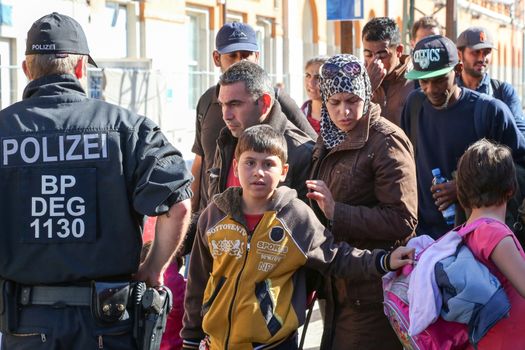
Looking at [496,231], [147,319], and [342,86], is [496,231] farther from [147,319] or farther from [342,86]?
[147,319]

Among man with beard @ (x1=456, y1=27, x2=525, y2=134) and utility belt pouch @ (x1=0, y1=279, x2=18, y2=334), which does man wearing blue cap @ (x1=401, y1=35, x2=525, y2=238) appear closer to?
man with beard @ (x1=456, y1=27, x2=525, y2=134)

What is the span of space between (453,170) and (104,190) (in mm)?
2134

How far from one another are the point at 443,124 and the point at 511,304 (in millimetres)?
1571

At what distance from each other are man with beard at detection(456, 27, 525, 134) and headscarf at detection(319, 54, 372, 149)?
152 cm

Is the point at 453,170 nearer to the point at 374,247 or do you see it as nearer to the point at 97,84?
the point at 374,247

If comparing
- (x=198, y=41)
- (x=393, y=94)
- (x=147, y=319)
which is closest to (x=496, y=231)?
(x=147, y=319)

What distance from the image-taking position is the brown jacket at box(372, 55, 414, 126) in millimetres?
6453

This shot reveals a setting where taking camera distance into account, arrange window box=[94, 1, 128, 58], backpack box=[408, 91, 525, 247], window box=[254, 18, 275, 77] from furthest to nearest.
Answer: window box=[254, 18, 275, 77] → window box=[94, 1, 128, 58] → backpack box=[408, 91, 525, 247]

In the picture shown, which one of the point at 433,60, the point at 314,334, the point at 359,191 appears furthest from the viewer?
the point at 314,334

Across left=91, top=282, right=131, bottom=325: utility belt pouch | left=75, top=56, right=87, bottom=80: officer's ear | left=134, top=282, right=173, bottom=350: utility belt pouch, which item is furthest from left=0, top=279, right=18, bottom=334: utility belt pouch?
left=75, top=56, right=87, bottom=80: officer's ear

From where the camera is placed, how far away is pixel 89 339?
388cm

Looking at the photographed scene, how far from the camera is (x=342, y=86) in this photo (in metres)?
4.64

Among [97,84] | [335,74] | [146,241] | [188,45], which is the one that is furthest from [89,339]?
[188,45]

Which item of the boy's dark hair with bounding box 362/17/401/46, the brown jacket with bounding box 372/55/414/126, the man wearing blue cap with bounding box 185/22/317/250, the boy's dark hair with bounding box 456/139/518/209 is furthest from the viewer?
the boy's dark hair with bounding box 362/17/401/46
